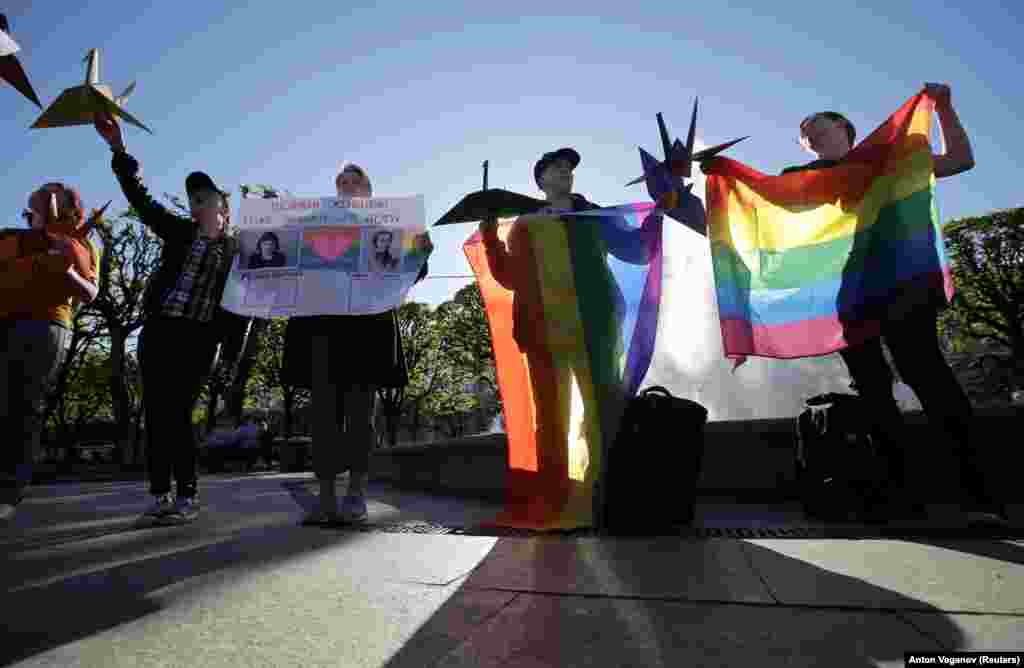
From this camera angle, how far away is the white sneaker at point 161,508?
11.7ft

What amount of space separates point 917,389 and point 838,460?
0.61 meters

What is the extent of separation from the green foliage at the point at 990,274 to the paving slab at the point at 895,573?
A: 107 feet

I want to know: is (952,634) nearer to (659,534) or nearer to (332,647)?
(332,647)

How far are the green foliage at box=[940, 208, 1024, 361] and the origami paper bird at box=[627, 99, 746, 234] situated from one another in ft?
104

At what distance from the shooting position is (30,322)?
388cm

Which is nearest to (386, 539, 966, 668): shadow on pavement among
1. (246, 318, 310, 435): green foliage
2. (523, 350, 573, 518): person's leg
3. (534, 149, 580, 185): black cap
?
(523, 350, 573, 518): person's leg

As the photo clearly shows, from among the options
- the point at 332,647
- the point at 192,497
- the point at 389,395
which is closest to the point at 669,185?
the point at 332,647

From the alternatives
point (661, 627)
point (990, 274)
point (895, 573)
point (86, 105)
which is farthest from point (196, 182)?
point (990, 274)

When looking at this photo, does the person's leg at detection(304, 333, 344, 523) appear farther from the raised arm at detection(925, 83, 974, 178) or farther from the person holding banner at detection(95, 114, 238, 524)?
the raised arm at detection(925, 83, 974, 178)

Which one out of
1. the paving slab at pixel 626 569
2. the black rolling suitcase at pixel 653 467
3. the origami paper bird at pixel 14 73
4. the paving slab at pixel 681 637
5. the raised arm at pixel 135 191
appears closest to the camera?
the paving slab at pixel 681 637

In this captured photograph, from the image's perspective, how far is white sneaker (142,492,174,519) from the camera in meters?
3.57

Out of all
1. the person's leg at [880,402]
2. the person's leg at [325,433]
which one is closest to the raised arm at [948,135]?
the person's leg at [880,402]

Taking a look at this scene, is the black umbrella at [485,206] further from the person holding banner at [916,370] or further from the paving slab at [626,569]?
the paving slab at [626,569]

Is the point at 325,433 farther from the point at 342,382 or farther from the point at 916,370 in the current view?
the point at 916,370
